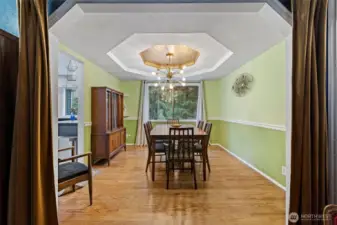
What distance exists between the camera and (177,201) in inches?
120

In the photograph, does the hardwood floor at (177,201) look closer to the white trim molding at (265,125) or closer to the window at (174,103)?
the white trim molding at (265,125)

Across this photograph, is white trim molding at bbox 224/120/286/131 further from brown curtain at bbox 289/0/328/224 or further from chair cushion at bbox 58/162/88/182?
chair cushion at bbox 58/162/88/182

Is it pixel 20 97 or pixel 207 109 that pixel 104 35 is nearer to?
pixel 20 97

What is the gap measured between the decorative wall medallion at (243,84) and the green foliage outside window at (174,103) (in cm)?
222

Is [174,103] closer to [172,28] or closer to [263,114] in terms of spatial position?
[263,114]

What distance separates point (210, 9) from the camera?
2.09 meters

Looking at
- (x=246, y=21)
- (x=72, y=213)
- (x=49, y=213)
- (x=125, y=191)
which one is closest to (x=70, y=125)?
(x=125, y=191)

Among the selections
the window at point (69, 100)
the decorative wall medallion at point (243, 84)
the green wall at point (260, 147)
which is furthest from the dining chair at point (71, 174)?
the window at point (69, 100)

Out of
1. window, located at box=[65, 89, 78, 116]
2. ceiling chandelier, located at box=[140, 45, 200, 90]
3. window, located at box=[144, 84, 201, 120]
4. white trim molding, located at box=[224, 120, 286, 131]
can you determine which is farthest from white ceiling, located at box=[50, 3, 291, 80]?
window, located at box=[65, 89, 78, 116]

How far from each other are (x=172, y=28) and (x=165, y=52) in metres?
2.24

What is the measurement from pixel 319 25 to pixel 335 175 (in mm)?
1222

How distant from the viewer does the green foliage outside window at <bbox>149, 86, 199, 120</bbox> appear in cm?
787

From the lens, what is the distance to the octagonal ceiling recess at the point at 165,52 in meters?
3.92

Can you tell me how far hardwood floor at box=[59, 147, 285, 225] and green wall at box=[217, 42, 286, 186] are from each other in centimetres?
40
